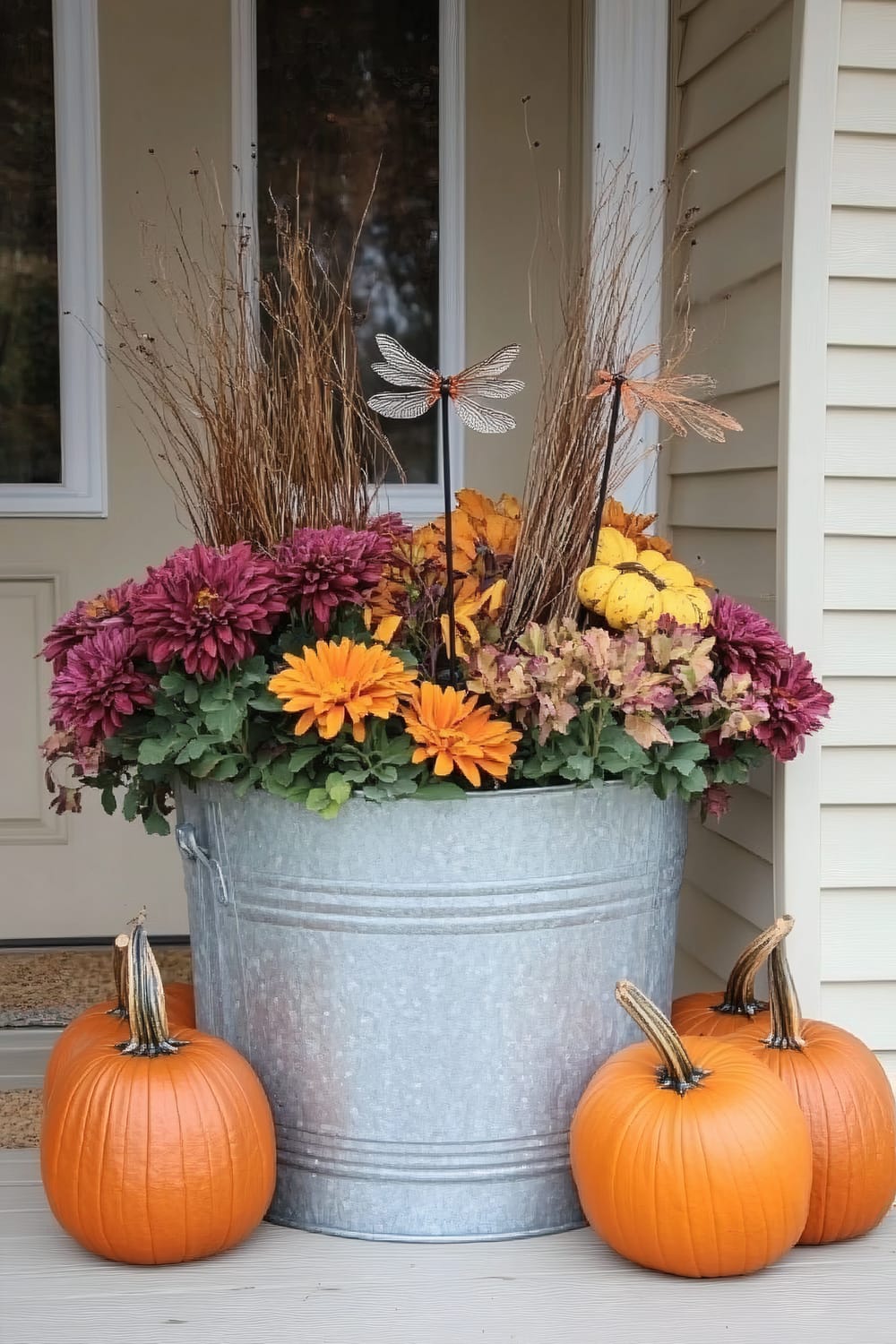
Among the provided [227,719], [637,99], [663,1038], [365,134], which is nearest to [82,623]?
[227,719]

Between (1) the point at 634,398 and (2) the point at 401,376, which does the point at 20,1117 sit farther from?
(1) the point at 634,398

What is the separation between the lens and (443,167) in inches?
111

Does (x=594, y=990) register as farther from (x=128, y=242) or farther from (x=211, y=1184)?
(x=128, y=242)

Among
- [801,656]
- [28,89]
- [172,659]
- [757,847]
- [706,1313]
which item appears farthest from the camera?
[28,89]

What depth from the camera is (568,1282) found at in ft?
4.97

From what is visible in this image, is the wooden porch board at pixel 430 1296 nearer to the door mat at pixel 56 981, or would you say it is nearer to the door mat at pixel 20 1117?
the door mat at pixel 20 1117

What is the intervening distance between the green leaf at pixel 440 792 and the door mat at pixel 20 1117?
0.88 meters

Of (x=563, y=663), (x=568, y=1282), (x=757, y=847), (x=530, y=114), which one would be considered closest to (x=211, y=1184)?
(x=568, y=1282)

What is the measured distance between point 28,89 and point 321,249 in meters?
0.67

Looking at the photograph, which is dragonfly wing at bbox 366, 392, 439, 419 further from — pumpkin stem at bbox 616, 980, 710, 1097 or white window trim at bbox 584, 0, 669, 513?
pumpkin stem at bbox 616, 980, 710, 1097

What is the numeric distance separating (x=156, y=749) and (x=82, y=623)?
22 centimetres

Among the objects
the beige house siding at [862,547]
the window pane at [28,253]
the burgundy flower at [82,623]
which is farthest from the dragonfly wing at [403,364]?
the window pane at [28,253]

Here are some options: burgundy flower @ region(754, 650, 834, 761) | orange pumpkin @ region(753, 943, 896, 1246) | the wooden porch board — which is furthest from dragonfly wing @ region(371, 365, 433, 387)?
the wooden porch board

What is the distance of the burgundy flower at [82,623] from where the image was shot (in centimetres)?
164
